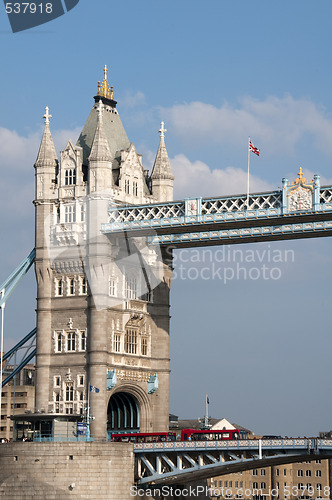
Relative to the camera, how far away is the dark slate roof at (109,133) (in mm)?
114625

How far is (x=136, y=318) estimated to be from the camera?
11156 centimetres

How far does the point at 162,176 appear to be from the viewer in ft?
385

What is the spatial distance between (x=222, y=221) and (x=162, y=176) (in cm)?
1741

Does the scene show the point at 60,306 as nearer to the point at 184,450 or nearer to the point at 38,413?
the point at 38,413

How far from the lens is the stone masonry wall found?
324ft

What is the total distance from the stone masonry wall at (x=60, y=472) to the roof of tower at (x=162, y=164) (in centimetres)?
2985

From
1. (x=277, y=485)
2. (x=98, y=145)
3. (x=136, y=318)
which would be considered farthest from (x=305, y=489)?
(x=98, y=145)

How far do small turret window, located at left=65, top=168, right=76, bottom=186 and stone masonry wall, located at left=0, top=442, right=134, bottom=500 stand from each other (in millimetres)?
25699

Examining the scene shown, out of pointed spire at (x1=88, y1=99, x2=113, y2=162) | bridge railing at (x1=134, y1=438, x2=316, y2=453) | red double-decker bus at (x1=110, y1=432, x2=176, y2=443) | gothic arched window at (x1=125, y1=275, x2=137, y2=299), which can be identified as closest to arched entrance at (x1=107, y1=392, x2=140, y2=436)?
red double-decker bus at (x1=110, y1=432, x2=176, y2=443)

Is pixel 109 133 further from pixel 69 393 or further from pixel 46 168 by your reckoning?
pixel 69 393

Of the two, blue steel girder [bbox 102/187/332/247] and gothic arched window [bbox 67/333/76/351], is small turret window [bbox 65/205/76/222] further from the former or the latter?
gothic arched window [bbox 67/333/76/351]

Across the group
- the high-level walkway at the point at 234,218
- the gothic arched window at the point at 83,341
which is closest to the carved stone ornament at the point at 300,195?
the high-level walkway at the point at 234,218

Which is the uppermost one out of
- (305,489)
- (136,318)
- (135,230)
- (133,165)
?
(133,165)

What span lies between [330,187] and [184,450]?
83.6ft
